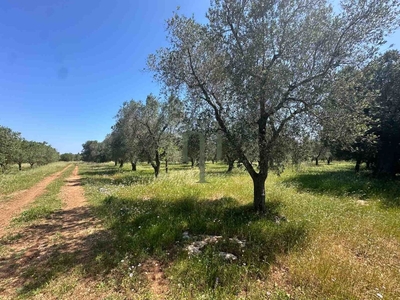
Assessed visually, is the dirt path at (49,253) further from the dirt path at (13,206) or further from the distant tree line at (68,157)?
the distant tree line at (68,157)

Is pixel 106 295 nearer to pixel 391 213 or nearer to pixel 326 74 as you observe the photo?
pixel 326 74

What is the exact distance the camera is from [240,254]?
5.32 meters

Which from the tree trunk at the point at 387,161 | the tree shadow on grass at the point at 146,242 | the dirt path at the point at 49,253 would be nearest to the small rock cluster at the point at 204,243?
the tree shadow on grass at the point at 146,242

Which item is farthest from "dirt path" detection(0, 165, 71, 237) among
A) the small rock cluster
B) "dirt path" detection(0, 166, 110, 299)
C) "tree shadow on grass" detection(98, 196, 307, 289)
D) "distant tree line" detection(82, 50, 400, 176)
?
"distant tree line" detection(82, 50, 400, 176)

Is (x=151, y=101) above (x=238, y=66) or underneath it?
above

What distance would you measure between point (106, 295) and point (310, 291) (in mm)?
4215

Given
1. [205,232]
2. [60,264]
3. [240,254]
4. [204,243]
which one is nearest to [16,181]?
[60,264]

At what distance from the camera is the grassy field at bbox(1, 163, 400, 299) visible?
4.06m

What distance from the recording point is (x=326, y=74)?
7.30 metres

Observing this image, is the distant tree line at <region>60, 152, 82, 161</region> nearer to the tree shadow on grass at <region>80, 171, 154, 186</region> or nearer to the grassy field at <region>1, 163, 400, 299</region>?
the tree shadow on grass at <region>80, 171, 154, 186</region>

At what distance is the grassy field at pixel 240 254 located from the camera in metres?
4.06

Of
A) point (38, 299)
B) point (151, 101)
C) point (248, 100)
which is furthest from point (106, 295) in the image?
point (151, 101)

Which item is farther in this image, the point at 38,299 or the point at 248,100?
the point at 248,100

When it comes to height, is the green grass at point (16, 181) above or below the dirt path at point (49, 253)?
above
